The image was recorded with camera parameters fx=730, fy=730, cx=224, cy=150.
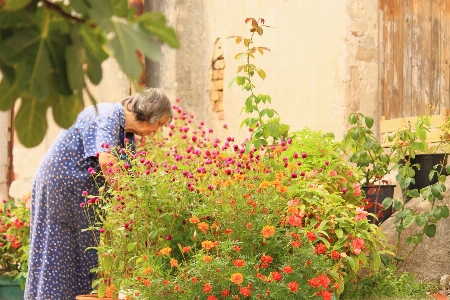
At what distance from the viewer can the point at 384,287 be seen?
3766mm

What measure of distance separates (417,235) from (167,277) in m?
1.90

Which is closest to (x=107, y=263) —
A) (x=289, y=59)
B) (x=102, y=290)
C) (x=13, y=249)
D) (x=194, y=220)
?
(x=102, y=290)

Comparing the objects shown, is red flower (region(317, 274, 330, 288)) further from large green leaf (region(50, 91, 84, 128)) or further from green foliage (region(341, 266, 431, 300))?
large green leaf (region(50, 91, 84, 128))

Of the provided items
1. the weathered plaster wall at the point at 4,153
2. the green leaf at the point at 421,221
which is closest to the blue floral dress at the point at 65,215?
the green leaf at the point at 421,221

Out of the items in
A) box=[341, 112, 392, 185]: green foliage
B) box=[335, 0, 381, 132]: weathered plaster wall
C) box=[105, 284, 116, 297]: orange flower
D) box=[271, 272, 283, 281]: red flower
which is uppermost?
box=[335, 0, 381, 132]: weathered plaster wall

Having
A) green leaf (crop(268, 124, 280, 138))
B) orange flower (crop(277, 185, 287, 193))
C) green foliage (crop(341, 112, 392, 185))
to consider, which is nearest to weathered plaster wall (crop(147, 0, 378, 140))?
green foliage (crop(341, 112, 392, 185))

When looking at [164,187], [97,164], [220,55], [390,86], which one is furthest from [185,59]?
[164,187]

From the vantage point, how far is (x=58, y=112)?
810 millimetres

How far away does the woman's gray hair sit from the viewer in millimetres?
3836

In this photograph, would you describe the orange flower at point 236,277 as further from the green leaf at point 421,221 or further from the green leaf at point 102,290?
the green leaf at point 421,221

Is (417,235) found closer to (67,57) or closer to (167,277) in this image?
(167,277)

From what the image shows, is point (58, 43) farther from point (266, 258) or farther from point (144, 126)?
point (144, 126)

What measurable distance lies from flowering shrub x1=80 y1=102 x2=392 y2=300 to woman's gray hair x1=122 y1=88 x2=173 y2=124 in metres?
0.43

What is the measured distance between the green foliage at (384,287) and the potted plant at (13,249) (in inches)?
86.4
